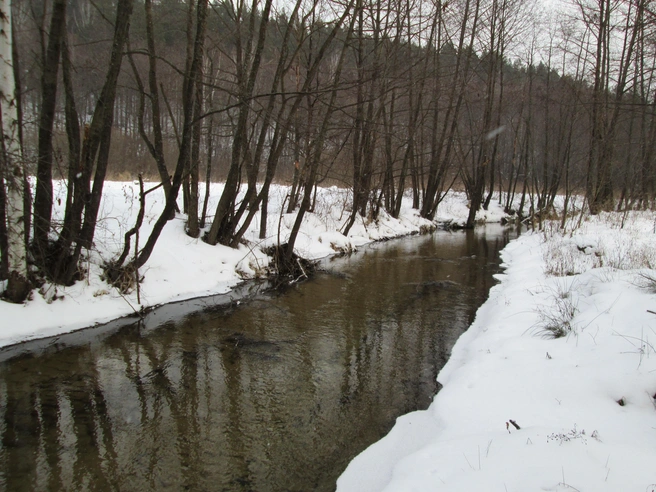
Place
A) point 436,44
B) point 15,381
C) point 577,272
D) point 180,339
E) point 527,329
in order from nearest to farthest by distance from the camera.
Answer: point 15,381
point 527,329
point 180,339
point 577,272
point 436,44

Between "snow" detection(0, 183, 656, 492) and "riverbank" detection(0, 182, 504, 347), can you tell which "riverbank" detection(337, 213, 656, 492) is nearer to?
"snow" detection(0, 183, 656, 492)

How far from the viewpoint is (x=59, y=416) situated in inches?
164

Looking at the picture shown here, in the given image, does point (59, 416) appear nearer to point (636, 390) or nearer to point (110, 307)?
point (110, 307)

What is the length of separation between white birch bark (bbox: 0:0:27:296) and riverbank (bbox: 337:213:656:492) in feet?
18.0

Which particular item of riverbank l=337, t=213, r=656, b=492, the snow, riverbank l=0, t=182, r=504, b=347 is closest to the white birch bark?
riverbank l=0, t=182, r=504, b=347

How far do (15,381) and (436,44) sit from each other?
2091cm

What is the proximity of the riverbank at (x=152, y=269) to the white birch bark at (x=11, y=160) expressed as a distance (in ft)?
1.74

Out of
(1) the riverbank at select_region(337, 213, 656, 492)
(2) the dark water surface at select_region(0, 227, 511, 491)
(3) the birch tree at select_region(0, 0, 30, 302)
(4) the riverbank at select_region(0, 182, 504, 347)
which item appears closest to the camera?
(1) the riverbank at select_region(337, 213, 656, 492)

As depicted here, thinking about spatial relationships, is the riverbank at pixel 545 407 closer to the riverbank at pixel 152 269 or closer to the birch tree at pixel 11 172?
the riverbank at pixel 152 269

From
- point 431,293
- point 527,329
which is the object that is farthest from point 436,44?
point 527,329

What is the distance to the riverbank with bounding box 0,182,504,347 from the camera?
6266 mm

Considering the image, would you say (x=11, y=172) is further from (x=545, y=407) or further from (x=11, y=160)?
(x=545, y=407)

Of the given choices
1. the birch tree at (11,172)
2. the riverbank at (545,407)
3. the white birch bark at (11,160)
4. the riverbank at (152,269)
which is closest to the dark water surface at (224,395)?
the riverbank at (545,407)

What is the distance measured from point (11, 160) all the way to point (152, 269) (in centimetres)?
337
